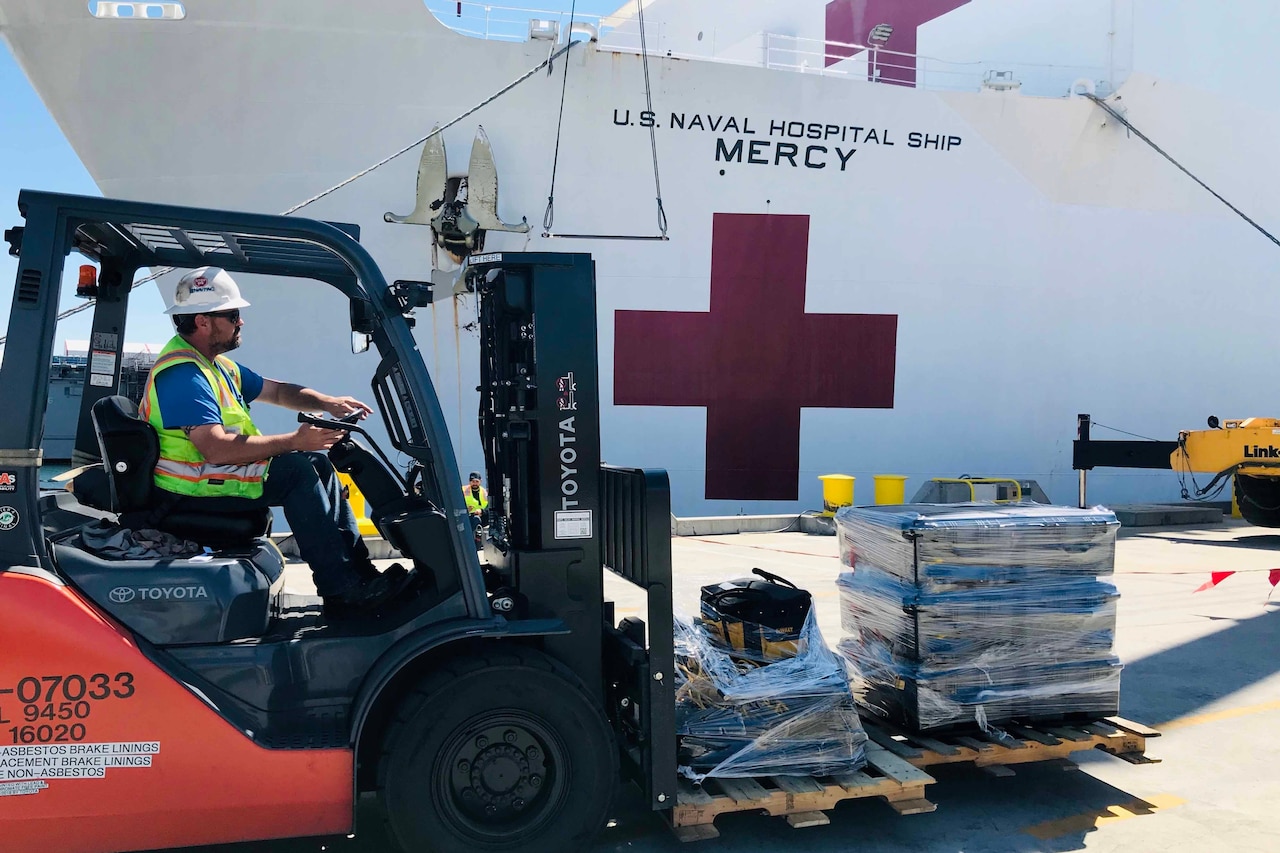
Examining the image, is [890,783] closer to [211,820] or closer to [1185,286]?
[211,820]

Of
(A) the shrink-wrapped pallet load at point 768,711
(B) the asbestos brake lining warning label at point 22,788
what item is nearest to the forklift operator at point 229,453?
(B) the asbestos brake lining warning label at point 22,788

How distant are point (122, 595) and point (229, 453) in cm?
44

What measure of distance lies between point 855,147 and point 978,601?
26.1ft

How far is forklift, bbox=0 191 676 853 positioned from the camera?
7.53 feet

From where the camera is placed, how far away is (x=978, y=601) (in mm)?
3242

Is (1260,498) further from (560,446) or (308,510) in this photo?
(308,510)

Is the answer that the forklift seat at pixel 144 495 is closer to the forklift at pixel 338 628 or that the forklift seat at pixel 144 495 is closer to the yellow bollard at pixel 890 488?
the forklift at pixel 338 628

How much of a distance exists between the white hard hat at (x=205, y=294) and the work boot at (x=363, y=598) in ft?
2.83

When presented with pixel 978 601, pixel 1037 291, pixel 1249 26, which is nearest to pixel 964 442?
pixel 1037 291

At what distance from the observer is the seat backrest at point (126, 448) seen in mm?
2402

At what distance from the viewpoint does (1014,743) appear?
3.16 metres

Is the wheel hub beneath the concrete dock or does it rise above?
above

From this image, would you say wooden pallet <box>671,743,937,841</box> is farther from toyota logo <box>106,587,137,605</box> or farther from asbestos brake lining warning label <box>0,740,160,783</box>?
toyota logo <box>106,587,137,605</box>

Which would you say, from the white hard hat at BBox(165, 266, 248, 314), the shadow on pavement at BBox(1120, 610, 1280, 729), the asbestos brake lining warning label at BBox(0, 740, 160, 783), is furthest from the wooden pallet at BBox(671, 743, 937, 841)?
the white hard hat at BBox(165, 266, 248, 314)
